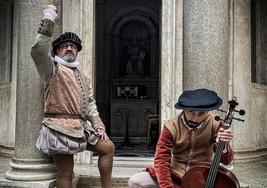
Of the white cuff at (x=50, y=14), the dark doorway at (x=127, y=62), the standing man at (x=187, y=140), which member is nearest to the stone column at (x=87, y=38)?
the white cuff at (x=50, y=14)

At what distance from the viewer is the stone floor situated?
6371mm

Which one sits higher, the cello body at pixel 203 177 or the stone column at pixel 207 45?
the stone column at pixel 207 45

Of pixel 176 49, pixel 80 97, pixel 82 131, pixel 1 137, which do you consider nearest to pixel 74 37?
pixel 80 97

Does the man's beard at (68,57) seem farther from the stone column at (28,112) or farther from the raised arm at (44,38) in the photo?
the stone column at (28,112)

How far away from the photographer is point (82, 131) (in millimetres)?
4641

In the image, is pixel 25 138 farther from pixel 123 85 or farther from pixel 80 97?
pixel 123 85

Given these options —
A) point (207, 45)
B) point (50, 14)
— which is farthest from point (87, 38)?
point (50, 14)

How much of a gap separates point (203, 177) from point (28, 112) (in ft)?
9.14

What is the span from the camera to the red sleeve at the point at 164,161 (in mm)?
3652

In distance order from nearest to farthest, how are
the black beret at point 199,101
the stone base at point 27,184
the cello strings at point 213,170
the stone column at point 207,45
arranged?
the cello strings at point 213,170, the black beret at point 199,101, the stone base at point 27,184, the stone column at point 207,45

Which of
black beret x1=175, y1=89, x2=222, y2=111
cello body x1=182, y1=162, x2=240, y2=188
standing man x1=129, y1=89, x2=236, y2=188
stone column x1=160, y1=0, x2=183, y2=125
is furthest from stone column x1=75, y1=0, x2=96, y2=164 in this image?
cello body x1=182, y1=162, x2=240, y2=188

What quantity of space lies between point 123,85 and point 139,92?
56 centimetres

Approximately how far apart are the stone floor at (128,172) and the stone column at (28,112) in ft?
Result: 0.76

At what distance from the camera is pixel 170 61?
24.5ft
